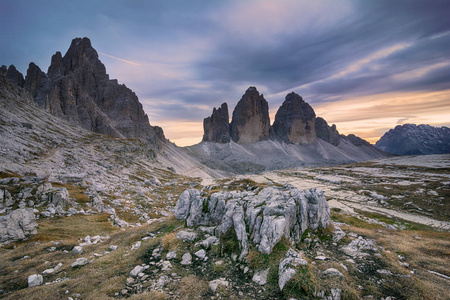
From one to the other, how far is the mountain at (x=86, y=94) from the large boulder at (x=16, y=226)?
136620mm

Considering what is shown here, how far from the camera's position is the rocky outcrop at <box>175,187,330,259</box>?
39.5 ft

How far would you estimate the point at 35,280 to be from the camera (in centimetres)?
1017

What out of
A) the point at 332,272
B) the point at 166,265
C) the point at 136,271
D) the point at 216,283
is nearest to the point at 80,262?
the point at 136,271

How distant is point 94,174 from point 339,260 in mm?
68611

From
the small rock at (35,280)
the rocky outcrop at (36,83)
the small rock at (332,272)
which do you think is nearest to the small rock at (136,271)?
the small rock at (35,280)

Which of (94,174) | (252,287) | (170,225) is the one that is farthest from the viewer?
(94,174)

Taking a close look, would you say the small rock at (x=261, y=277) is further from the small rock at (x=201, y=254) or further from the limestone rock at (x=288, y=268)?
the small rock at (x=201, y=254)

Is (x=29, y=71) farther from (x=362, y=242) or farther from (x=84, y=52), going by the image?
(x=362, y=242)

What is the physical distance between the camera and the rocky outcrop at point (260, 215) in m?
12.0

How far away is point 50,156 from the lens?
61.2m

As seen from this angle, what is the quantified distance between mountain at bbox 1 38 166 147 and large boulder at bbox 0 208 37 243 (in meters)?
137

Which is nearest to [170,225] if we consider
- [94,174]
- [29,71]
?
[94,174]

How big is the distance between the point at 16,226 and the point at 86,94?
162 metres

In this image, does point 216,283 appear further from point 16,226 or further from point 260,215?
point 16,226
